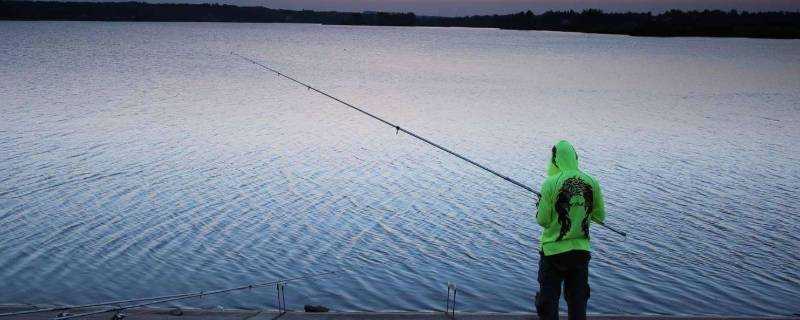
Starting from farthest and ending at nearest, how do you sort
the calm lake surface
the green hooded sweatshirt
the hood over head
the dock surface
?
the calm lake surface → the dock surface → the hood over head → the green hooded sweatshirt

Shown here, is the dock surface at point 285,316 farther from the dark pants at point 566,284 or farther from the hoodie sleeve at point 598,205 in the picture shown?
the hoodie sleeve at point 598,205

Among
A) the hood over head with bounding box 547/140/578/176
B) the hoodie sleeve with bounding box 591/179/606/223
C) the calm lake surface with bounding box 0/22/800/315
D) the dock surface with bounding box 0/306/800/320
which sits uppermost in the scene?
the hood over head with bounding box 547/140/578/176

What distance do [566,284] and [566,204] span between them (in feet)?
2.41

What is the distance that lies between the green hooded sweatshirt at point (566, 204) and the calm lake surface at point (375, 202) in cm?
363

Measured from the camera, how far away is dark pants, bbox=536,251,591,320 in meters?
5.44

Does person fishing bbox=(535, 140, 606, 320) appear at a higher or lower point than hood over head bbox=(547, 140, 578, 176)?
lower

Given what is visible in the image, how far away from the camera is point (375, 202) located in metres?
14.3

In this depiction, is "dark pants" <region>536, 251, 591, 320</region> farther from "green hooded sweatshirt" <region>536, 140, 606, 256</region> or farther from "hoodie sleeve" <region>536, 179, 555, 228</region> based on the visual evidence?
"hoodie sleeve" <region>536, 179, 555, 228</region>

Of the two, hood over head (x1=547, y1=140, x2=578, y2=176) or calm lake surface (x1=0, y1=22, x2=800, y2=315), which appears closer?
hood over head (x1=547, y1=140, x2=578, y2=176)

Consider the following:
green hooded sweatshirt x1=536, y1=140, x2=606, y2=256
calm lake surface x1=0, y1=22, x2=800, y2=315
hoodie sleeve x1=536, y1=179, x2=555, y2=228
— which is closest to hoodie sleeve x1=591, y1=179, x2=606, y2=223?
green hooded sweatshirt x1=536, y1=140, x2=606, y2=256

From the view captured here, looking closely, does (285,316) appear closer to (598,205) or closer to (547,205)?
(547,205)

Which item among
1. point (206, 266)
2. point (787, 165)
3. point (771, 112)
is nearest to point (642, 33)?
point (771, 112)

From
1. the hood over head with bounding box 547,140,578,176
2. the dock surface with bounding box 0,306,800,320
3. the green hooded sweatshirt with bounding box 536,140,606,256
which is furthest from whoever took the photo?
the dock surface with bounding box 0,306,800,320

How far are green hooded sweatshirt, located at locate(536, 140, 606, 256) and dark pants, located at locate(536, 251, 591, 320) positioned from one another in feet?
0.32
